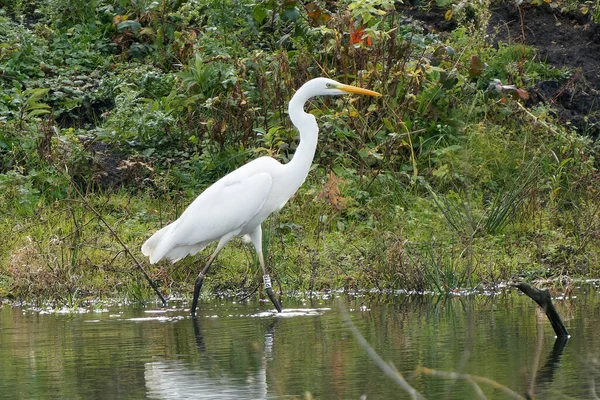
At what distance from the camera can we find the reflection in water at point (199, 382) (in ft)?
16.8

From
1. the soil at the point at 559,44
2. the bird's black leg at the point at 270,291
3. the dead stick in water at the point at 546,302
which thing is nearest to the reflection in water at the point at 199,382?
the dead stick in water at the point at 546,302

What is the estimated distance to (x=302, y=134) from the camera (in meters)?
8.64

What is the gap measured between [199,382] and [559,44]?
9.04m

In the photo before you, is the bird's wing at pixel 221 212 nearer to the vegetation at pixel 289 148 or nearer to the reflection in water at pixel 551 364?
the vegetation at pixel 289 148

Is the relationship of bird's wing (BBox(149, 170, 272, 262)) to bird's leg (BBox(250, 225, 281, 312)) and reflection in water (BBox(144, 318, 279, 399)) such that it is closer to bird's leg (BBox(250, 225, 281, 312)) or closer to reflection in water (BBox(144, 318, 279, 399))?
bird's leg (BBox(250, 225, 281, 312))

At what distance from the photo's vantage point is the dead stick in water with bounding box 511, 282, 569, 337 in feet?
18.8

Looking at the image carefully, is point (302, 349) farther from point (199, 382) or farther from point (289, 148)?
point (289, 148)

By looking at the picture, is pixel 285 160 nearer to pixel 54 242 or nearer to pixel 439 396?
pixel 54 242

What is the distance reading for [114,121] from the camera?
1189cm

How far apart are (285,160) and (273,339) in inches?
177

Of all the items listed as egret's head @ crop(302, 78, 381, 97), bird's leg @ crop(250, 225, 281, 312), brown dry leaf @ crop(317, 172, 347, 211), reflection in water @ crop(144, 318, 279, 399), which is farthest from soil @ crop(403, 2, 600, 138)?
reflection in water @ crop(144, 318, 279, 399)

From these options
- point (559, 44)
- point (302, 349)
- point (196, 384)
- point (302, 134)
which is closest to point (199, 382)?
point (196, 384)

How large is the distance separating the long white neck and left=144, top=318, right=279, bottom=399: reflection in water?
8.72ft

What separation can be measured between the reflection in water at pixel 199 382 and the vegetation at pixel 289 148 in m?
2.81
